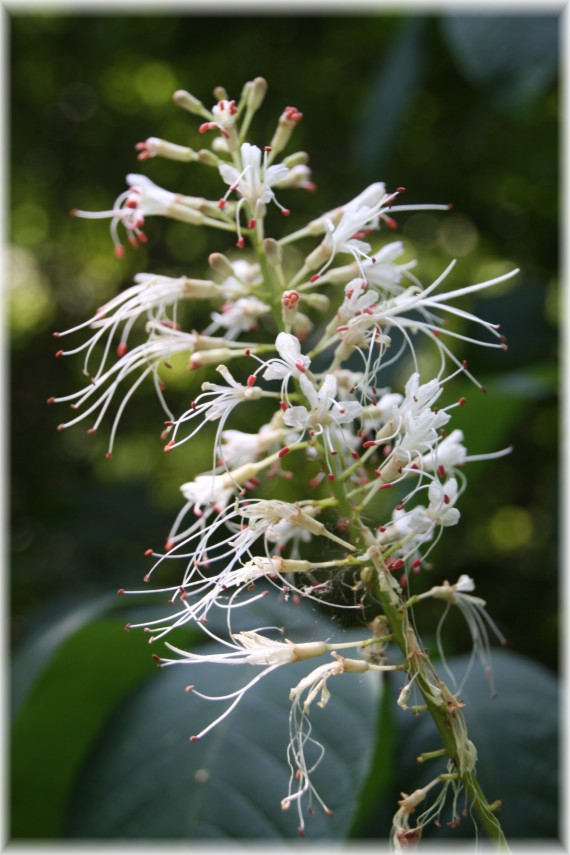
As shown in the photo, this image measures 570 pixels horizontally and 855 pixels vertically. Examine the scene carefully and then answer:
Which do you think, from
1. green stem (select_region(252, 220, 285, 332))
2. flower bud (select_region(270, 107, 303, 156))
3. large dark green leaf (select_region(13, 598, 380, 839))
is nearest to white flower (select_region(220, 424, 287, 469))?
green stem (select_region(252, 220, 285, 332))

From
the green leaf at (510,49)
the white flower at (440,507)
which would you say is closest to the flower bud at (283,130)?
the white flower at (440,507)

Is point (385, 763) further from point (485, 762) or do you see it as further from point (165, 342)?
point (165, 342)

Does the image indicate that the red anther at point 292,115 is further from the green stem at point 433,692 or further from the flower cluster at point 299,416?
the green stem at point 433,692

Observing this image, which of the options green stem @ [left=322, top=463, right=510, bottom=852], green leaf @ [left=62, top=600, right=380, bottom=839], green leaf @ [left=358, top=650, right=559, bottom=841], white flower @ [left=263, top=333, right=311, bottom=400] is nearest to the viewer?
green stem @ [left=322, top=463, right=510, bottom=852]

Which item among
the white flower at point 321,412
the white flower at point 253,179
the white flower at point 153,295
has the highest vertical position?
the white flower at point 253,179

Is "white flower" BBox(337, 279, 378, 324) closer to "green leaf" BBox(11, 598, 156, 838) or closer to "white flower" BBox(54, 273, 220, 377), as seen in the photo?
"white flower" BBox(54, 273, 220, 377)

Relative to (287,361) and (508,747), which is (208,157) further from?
(508,747)

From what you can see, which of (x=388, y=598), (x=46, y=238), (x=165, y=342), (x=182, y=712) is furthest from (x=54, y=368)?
(x=388, y=598)
